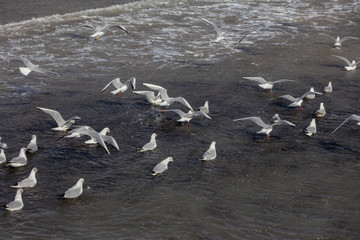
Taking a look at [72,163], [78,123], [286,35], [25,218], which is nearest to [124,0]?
[286,35]

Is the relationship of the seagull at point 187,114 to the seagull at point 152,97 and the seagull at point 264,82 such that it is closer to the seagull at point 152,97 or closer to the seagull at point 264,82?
the seagull at point 152,97

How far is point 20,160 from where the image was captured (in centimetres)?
1427

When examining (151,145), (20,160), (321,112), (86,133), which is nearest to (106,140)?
(86,133)

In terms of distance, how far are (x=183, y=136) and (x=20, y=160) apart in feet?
17.7

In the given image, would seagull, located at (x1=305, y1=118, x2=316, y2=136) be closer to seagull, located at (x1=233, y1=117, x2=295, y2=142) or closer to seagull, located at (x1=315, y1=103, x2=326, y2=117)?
seagull, located at (x1=233, y1=117, x2=295, y2=142)

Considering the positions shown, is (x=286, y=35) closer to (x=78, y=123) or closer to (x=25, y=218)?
(x=78, y=123)

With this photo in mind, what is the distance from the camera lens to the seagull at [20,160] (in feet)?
46.6

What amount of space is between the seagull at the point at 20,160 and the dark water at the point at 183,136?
0.61 feet

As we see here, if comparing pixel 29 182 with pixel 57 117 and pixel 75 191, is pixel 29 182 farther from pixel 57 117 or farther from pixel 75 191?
pixel 57 117

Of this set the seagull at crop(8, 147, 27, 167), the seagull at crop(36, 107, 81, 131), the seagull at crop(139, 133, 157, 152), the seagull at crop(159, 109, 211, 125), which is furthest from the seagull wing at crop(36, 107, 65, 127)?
Result: the seagull at crop(159, 109, 211, 125)

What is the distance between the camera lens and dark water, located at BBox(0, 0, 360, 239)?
39.8ft

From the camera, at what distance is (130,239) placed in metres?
11.4

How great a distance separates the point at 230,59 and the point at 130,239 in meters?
15.1

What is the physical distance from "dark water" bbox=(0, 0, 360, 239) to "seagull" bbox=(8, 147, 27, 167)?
185 mm
